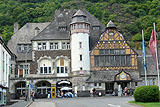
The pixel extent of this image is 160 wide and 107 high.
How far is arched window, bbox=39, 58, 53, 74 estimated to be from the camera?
57969 millimetres

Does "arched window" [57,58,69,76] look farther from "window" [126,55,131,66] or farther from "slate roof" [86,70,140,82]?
"window" [126,55,131,66]

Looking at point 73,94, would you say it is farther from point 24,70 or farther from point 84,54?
point 24,70

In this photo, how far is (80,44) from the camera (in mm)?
55750

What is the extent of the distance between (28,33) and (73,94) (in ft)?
57.8

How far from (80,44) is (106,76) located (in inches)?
282

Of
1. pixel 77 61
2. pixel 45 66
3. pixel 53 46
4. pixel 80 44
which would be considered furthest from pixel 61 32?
pixel 77 61

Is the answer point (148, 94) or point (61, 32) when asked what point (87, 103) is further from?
point (61, 32)

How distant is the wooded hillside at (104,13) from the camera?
5502 inches

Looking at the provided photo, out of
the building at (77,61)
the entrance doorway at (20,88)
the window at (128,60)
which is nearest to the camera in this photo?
the building at (77,61)

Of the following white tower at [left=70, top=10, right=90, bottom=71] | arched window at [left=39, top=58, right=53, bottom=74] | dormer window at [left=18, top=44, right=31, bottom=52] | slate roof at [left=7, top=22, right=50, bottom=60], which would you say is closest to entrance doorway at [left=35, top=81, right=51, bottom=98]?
arched window at [left=39, top=58, right=53, bottom=74]

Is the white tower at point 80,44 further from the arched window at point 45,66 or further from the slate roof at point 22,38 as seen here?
the slate roof at point 22,38

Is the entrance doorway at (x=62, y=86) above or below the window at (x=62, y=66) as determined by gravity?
below

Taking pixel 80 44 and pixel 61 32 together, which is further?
pixel 61 32

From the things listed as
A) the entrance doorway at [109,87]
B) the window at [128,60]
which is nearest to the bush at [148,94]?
the entrance doorway at [109,87]
